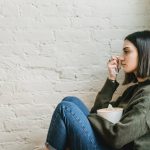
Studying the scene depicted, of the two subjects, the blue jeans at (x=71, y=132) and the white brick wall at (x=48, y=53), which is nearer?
the blue jeans at (x=71, y=132)

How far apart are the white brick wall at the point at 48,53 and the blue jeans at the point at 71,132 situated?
48cm

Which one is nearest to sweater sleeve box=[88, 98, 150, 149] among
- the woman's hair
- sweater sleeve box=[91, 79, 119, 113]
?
the woman's hair

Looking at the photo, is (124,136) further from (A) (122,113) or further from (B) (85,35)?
(B) (85,35)

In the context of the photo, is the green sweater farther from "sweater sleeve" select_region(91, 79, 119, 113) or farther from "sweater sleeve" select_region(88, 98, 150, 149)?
"sweater sleeve" select_region(91, 79, 119, 113)

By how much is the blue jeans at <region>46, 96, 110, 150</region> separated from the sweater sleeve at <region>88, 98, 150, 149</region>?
0.18 ft

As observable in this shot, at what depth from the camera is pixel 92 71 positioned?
187 centimetres

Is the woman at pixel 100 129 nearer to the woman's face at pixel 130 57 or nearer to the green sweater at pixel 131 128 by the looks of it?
the green sweater at pixel 131 128

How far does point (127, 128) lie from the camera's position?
126 cm

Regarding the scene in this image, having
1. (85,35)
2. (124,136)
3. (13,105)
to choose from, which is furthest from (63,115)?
(85,35)

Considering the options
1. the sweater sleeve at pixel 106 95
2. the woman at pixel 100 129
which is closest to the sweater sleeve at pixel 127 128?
the woman at pixel 100 129

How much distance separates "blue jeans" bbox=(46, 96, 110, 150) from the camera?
129 centimetres

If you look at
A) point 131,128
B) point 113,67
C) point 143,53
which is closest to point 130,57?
point 143,53

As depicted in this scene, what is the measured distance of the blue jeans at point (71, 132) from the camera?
50.7 inches

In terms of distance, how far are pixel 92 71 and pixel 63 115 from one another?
61cm
